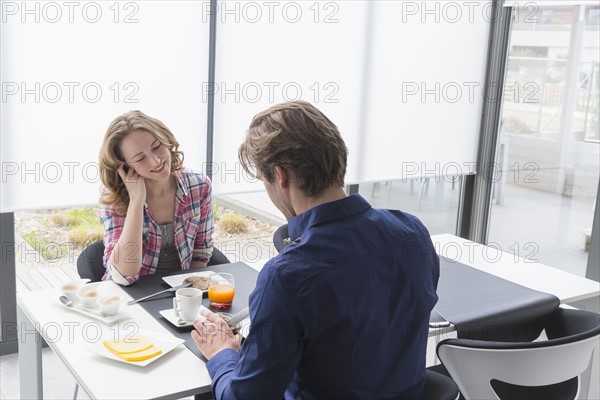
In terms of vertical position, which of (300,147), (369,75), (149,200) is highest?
(369,75)

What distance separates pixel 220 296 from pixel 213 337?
0.29m

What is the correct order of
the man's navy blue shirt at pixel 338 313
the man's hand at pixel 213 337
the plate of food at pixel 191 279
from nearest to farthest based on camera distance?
the man's navy blue shirt at pixel 338 313
the man's hand at pixel 213 337
the plate of food at pixel 191 279

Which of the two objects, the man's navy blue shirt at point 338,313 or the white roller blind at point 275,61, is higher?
the white roller blind at point 275,61

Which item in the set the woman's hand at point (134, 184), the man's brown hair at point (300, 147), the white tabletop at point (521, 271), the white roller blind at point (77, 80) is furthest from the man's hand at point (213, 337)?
the white roller blind at point (77, 80)

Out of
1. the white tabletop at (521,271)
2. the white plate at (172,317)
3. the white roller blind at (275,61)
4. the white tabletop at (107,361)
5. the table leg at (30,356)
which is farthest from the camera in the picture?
the white roller blind at (275,61)

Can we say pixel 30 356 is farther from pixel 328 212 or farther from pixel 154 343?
pixel 328 212

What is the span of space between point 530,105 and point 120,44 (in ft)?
7.45

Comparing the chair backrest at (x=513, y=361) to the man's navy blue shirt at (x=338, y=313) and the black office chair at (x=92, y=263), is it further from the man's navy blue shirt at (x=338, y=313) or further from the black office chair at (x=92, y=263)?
the black office chair at (x=92, y=263)

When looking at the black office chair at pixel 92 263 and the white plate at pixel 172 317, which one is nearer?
the white plate at pixel 172 317

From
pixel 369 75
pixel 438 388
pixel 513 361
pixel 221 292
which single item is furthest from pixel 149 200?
pixel 369 75

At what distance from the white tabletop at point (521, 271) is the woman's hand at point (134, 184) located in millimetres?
1114

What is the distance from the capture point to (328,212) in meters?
1.44

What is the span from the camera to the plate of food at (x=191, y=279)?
2.05 metres

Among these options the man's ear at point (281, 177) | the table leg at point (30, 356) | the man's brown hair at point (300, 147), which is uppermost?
the man's brown hair at point (300, 147)
